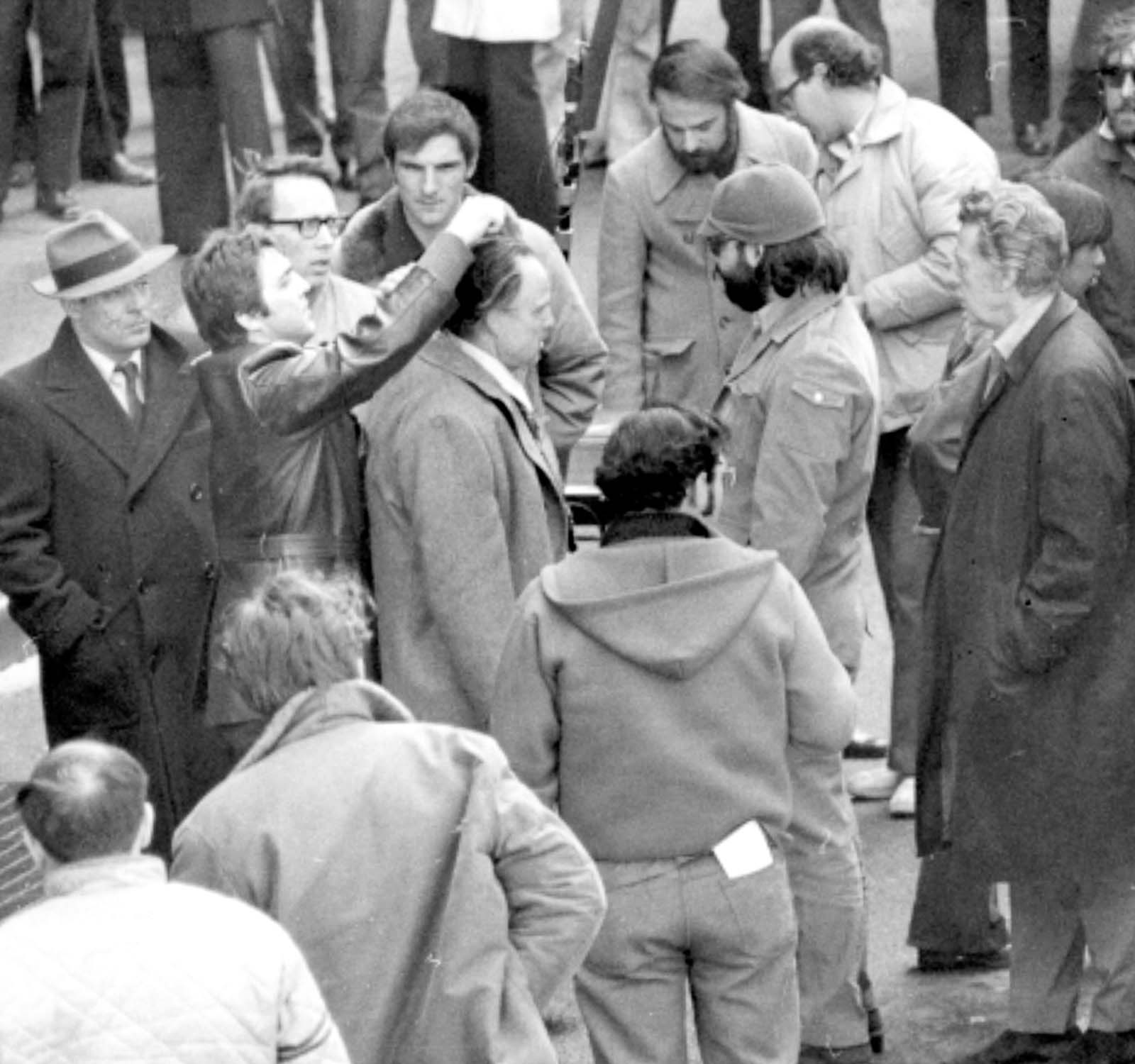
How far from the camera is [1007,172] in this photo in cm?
1128

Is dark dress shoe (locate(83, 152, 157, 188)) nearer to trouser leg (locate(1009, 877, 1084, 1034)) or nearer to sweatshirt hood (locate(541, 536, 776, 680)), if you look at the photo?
trouser leg (locate(1009, 877, 1084, 1034))

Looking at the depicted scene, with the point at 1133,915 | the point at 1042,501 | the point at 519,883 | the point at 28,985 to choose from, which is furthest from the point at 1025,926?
→ the point at 28,985

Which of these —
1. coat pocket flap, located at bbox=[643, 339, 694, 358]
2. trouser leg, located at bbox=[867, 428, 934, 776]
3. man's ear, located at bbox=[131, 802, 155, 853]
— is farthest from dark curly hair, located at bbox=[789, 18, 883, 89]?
man's ear, located at bbox=[131, 802, 155, 853]

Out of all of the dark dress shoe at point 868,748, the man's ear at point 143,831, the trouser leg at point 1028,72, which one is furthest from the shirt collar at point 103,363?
the trouser leg at point 1028,72

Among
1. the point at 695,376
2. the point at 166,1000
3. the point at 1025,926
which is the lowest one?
the point at 1025,926

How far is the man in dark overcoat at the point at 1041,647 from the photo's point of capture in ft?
18.7

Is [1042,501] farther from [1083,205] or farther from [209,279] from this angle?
[209,279]

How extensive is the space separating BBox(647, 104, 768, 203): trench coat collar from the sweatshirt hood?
292 centimetres

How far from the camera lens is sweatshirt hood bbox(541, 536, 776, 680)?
496cm

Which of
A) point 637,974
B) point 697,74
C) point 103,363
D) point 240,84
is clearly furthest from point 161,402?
point 240,84

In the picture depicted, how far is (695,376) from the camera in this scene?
7875 mm

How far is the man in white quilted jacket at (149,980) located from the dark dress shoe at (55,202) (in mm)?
7354

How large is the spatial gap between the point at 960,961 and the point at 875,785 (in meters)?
0.99

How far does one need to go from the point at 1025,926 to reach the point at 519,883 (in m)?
2.04
